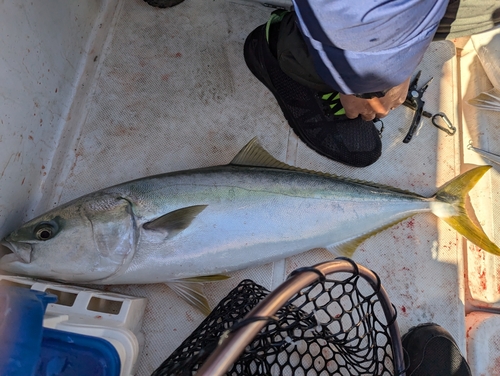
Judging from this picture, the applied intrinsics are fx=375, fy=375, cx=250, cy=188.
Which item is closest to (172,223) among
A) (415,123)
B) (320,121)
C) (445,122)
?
(320,121)

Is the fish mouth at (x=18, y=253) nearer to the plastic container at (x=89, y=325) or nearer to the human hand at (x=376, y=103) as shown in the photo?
the plastic container at (x=89, y=325)

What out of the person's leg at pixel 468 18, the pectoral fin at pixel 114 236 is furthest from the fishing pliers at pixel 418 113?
the pectoral fin at pixel 114 236

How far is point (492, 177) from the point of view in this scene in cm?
232

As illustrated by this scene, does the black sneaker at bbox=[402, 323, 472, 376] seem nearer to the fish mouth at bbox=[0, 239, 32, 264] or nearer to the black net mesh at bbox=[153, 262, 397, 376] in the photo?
the black net mesh at bbox=[153, 262, 397, 376]

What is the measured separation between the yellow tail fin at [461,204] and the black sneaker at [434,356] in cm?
54

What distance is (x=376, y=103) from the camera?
1.83 meters

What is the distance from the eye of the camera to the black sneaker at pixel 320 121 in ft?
7.28

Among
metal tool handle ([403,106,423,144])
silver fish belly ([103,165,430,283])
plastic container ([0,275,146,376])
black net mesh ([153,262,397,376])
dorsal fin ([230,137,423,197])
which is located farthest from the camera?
metal tool handle ([403,106,423,144])

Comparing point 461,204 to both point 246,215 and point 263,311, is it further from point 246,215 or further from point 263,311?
point 263,311

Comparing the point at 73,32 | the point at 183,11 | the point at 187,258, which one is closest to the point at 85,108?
the point at 73,32

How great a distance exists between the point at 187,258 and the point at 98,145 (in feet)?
2.94

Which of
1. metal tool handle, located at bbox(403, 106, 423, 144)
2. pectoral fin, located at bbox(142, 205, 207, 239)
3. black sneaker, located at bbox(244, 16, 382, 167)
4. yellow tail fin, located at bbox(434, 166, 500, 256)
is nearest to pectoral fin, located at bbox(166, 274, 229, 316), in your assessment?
pectoral fin, located at bbox(142, 205, 207, 239)

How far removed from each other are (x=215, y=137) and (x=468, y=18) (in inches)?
58.8

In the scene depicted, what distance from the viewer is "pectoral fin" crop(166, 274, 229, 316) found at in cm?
179
